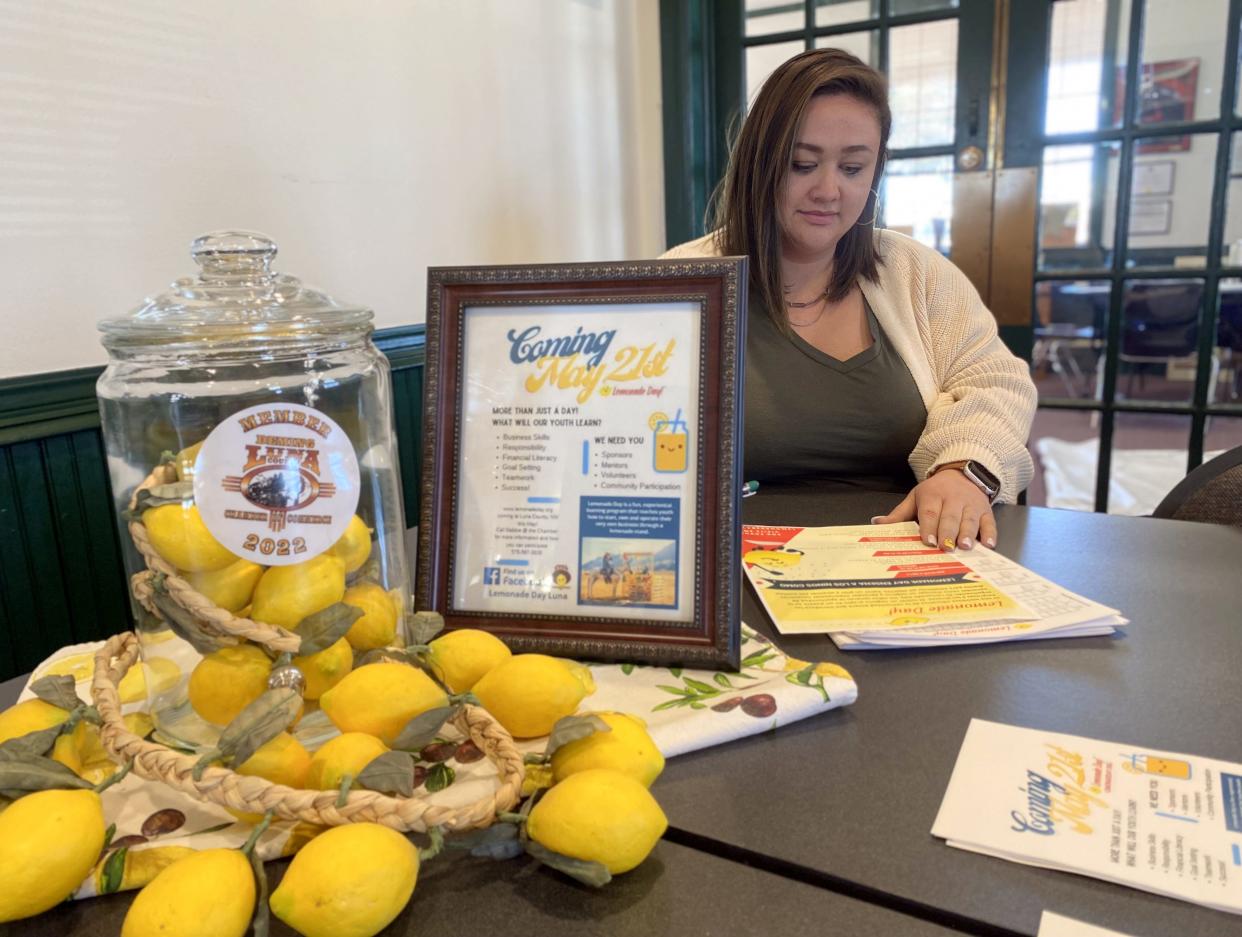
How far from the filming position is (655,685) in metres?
0.67

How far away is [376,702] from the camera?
0.53m

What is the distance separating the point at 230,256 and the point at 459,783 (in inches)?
16.4

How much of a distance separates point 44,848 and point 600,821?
11.2 inches

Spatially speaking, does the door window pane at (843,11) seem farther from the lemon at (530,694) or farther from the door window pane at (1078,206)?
the lemon at (530,694)

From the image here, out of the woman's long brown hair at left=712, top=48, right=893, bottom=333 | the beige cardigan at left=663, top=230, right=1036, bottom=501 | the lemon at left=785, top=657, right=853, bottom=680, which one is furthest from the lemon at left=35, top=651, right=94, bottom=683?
the woman's long brown hair at left=712, top=48, right=893, bottom=333

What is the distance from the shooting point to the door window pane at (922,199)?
276 cm

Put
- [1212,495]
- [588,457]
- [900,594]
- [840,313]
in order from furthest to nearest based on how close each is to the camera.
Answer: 1. [840,313]
2. [1212,495]
3. [900,594]
4. [588,457]

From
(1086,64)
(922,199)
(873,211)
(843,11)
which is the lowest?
(873,211)

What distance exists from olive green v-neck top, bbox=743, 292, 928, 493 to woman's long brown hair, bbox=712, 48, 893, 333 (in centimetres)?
9

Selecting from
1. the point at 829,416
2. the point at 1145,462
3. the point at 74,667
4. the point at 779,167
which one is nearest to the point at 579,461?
the point at 74,667

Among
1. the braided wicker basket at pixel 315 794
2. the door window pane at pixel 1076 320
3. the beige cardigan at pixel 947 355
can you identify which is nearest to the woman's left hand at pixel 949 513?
the beige cardigan at pixel 947 355

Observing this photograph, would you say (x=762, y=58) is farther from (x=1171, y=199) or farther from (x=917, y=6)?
(x=1171, y=199)

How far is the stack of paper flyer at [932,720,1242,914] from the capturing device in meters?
0.47

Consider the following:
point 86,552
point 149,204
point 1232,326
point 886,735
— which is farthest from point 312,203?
point 1232,326
